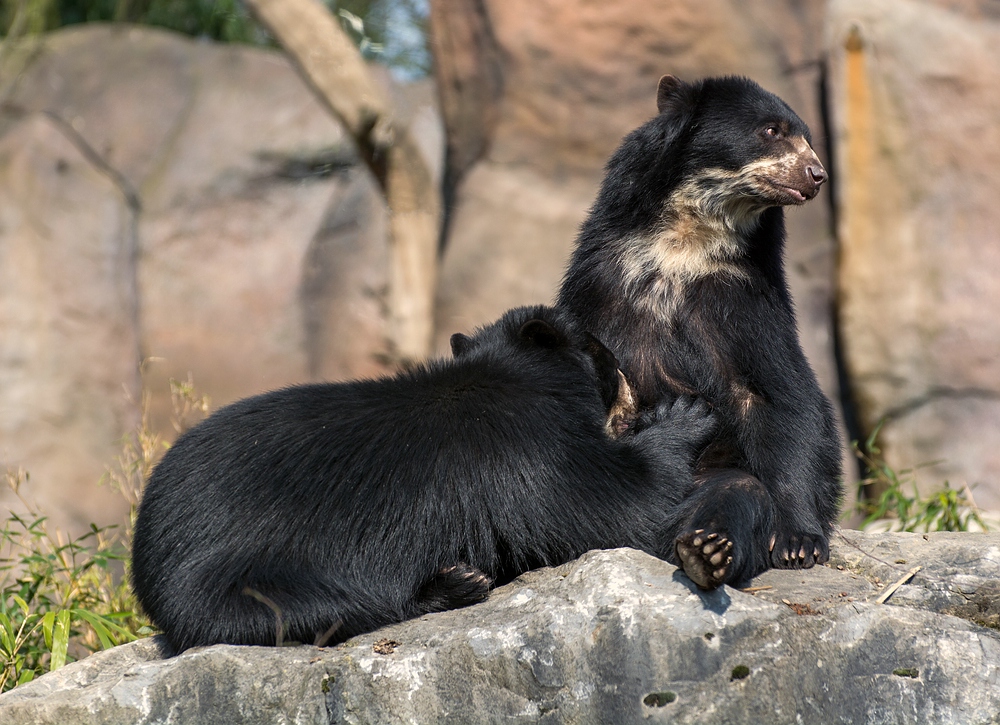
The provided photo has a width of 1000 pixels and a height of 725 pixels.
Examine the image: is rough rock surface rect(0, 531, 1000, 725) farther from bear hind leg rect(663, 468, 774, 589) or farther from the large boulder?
the large boulder

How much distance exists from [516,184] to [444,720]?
6468 millimetres

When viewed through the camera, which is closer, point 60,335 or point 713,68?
point 713,68

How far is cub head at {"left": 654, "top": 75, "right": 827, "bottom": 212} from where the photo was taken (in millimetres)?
4133

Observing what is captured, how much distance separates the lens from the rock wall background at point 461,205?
7969 millimetres

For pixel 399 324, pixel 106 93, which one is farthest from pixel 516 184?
pixel 106 93

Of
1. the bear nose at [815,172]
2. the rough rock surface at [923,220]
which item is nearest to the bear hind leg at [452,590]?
the bear nose at [815,172]

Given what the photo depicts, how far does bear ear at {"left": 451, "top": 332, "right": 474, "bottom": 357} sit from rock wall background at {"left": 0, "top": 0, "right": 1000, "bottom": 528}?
457 cm

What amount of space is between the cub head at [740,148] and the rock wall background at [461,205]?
4.21m

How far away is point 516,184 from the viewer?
883cm

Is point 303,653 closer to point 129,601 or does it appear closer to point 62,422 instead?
point 129,601

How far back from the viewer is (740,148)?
4180 mm

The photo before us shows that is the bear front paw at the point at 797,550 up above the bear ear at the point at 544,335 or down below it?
below

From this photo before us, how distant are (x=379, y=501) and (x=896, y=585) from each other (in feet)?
4.94

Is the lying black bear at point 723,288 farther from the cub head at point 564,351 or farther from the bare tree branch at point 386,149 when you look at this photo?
the bare tree branch at point 386,149
